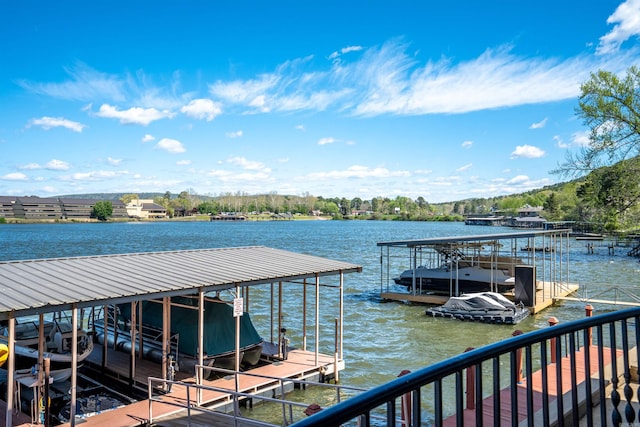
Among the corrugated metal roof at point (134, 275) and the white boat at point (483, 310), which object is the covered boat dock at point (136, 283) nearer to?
the corrugated metal roof at point (134, 275)

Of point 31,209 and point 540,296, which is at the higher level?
point 31,209

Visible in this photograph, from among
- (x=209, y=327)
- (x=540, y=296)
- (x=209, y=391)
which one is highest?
(x=209, y=327)

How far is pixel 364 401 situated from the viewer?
1.88 metres

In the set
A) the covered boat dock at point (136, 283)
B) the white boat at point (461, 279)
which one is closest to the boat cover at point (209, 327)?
the covered boat dock at point (136, 283)

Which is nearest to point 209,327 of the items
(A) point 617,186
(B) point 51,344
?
(B) point 51,344

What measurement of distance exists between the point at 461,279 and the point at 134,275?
24.8 metres

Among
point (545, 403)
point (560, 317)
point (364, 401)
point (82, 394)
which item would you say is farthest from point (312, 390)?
point (560, 317)

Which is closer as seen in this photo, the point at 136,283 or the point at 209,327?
the point at 136,283

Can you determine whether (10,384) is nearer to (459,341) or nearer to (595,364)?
(595,364)

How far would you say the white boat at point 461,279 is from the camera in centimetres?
3350

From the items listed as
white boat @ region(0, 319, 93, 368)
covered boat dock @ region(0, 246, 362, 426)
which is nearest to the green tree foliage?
covered boat dock @ region(0, 246, 362, 426)

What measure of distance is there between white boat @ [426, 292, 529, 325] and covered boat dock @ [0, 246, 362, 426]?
12.7 meters

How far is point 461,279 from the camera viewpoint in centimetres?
3438

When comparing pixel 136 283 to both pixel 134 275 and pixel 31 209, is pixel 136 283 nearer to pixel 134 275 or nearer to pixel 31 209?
pixel 134 275
